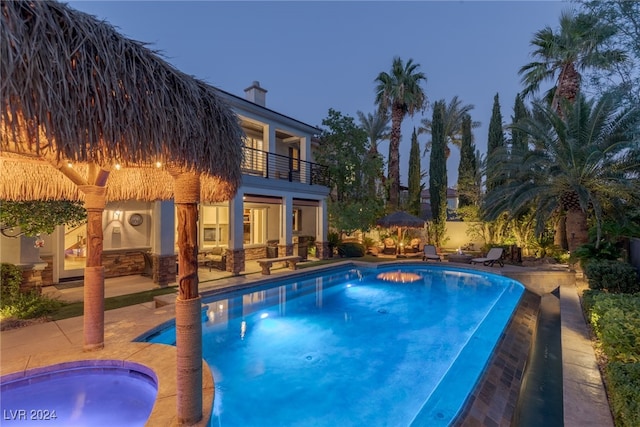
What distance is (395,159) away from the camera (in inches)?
Answer: 923

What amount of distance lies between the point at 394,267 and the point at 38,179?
1439cm

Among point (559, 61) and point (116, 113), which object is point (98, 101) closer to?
point (116, 113)

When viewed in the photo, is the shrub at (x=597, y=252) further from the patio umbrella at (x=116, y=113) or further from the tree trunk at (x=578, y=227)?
the patio umbrella at (x=116, y=113)

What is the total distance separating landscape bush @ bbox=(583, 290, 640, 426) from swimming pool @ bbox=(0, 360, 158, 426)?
5822 mm

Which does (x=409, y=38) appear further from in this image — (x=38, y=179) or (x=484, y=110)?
(x=38, y=179)

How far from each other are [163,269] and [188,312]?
833 centimetres

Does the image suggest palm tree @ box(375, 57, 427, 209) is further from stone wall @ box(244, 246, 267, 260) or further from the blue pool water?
the blue pool water

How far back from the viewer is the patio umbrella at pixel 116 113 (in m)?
2.43

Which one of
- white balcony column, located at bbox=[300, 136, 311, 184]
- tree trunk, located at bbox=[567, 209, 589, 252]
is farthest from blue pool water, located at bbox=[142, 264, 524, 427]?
white balcony column, located at bbox=[300, 136, 311, 184]

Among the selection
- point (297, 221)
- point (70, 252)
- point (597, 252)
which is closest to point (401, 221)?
point (297, 221)

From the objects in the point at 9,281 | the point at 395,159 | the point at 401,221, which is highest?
the point at 395,159

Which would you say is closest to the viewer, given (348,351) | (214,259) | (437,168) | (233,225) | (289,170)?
(348,351)

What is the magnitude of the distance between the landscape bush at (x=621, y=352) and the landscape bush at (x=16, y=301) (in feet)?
35.3

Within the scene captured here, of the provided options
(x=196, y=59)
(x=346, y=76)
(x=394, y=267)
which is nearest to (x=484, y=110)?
(x=346, y=76)
